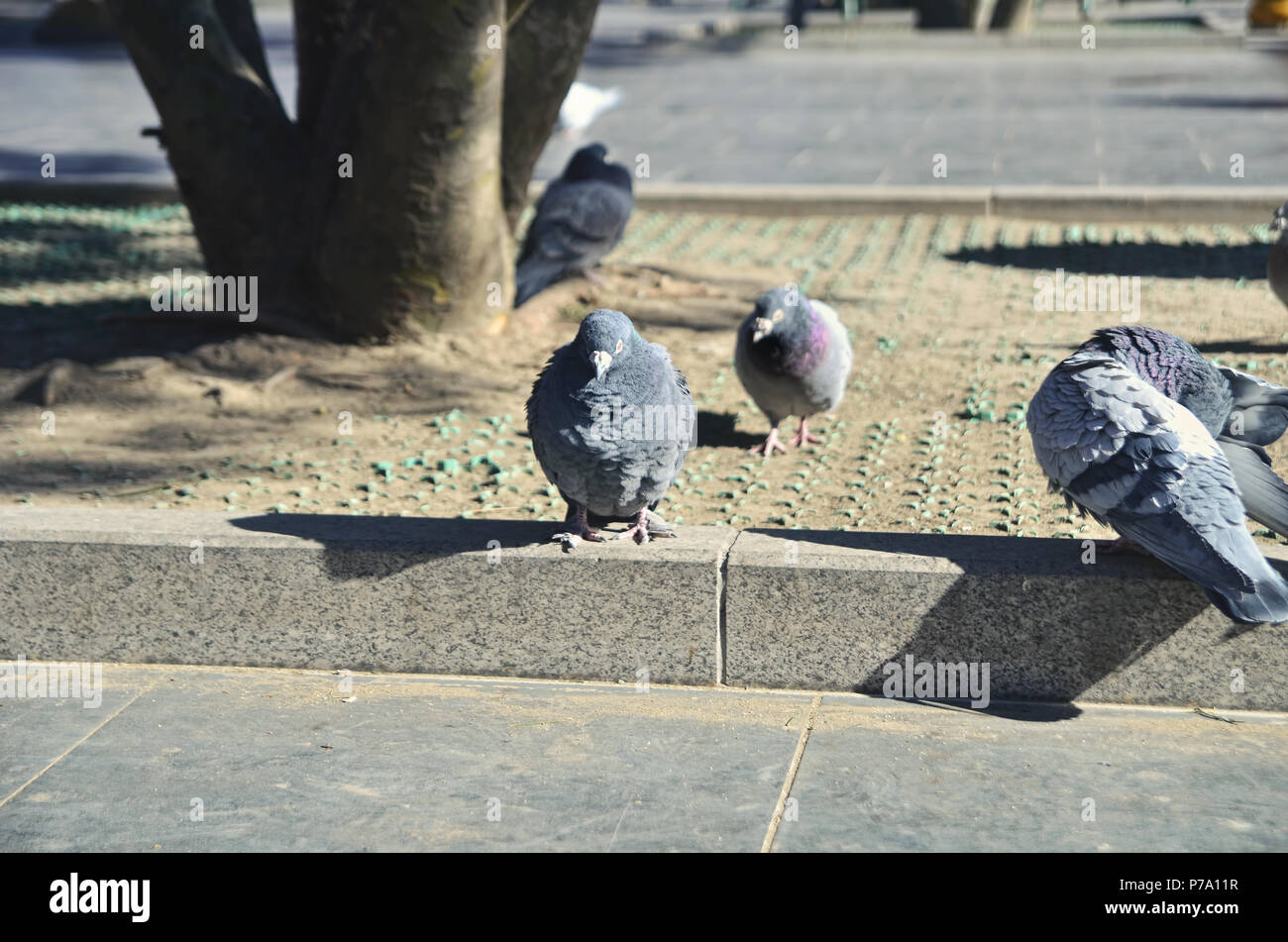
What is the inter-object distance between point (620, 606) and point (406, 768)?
33.6 inches

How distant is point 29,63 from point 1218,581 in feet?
76.7

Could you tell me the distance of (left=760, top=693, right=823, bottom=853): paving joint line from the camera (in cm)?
338

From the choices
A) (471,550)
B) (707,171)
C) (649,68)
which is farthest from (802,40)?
(471,550)

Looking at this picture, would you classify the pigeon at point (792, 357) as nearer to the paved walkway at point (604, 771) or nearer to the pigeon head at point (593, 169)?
the paved walkway at point (604, 771)

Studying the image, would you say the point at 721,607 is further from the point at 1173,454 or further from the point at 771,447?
the point at 771,447

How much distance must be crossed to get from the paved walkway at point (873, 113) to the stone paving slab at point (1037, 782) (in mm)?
8589

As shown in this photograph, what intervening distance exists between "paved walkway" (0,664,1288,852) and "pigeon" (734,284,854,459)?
1.80m

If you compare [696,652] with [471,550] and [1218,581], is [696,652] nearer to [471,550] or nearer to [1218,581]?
[471,550]

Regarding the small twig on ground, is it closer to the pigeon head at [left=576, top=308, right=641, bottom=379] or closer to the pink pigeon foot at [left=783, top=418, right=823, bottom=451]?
the pigeon head at [left=576, top=308, right=641, bottom=379]

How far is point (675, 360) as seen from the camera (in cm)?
722

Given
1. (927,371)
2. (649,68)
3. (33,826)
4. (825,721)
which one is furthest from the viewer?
(649,68)

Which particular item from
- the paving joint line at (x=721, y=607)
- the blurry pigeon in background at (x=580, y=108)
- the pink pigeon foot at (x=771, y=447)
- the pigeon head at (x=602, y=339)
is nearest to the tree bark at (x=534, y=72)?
the pink pigeon foot at (x=771, y=447)

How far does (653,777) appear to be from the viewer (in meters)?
3.67

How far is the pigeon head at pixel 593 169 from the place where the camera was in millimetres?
8109
